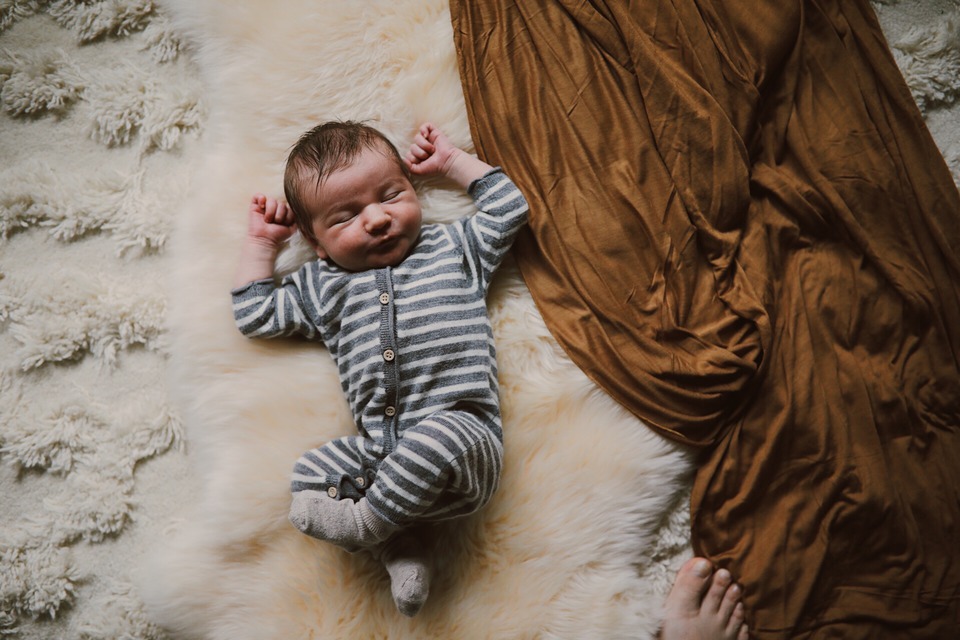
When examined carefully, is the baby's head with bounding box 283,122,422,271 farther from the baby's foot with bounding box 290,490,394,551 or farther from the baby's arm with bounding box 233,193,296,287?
the baby's foot with bounding box 290,490,394,551

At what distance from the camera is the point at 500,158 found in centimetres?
122

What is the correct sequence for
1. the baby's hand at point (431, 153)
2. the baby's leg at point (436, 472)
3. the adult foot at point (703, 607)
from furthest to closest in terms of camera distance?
the baby's hand at point (431, 153) < the adult foot at point (703, 607) < the baby's leg at point (436, 472)

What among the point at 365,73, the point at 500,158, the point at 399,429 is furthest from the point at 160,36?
the point at 399,429

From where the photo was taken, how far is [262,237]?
1200mm

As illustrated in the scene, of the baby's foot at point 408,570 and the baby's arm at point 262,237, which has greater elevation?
the baby's arm at point 262,237

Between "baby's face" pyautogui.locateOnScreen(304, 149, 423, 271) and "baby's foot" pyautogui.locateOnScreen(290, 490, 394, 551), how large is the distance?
0.42 metres

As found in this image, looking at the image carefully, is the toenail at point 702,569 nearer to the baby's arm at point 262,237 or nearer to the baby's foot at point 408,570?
the baby's foot at point 408,570

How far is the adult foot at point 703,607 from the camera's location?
1105mm

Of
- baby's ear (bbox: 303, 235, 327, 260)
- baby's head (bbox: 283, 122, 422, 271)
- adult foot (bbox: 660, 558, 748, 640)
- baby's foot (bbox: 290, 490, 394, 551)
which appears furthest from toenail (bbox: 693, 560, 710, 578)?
baby's ear (bbox: 303, 235, 327, 260)

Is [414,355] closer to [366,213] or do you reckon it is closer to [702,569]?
[366,213]

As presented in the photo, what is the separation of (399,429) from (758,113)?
0.89 metres

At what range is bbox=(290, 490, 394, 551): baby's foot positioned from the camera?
3.38 feet

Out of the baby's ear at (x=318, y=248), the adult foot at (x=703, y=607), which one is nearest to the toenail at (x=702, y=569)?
the adult foot at (x=703, y=607)

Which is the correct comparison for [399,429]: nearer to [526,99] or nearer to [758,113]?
[526,99]
